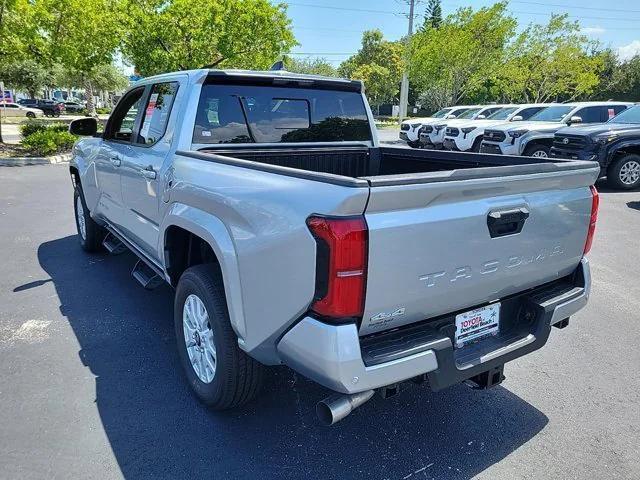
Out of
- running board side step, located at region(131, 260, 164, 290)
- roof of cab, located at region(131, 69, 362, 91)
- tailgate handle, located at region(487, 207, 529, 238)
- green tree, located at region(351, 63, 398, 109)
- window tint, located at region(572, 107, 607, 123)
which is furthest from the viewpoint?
green tree, located at region(351, 63, 398, 109)

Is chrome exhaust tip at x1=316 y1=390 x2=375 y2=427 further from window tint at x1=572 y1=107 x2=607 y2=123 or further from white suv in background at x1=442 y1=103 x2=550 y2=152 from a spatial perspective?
white suv in background at x1=442 y1=103 x2=550 y2=152

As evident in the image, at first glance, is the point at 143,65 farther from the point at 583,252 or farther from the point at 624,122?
the point at 583,252

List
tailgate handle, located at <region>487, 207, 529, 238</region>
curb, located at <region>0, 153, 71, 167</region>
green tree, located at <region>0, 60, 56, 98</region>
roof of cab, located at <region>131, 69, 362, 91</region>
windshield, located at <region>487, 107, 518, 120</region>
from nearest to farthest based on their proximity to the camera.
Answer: tailgate handle, located at <region>487, 207, 529, 238</region> → roof of cab, located at <region>131, 69, 362, 91</region> → curb, located at <region>0, 153, 71, 167</region> → windshield, located at <region>487, 107, 518, 120</region> → green tree, located at <region>0, 60, 56, 98</region>

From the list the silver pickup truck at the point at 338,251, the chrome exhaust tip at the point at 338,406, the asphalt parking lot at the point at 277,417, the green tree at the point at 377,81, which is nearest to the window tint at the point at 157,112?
the silver pickup truck at the point at 338,251

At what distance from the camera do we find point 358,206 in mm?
1852

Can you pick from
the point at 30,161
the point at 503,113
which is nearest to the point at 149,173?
the point at 30,161

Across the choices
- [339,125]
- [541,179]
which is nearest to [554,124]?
[339,125]

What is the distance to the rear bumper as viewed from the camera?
6.29 ft

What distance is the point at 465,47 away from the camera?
27.1 meters

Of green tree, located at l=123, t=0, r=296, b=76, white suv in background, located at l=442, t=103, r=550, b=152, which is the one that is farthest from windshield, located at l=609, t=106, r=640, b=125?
green tree, located at l=123, t=0, r=296, b=76

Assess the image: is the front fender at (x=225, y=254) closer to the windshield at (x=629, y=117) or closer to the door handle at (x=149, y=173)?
the door handle at (x=149, y=173)

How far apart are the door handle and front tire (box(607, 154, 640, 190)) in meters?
10.2

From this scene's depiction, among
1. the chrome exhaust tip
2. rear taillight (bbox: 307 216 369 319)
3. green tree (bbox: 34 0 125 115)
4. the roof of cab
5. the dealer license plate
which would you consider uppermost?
green tree (bbox: 34 0 125 115)

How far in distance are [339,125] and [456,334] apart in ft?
7.55
